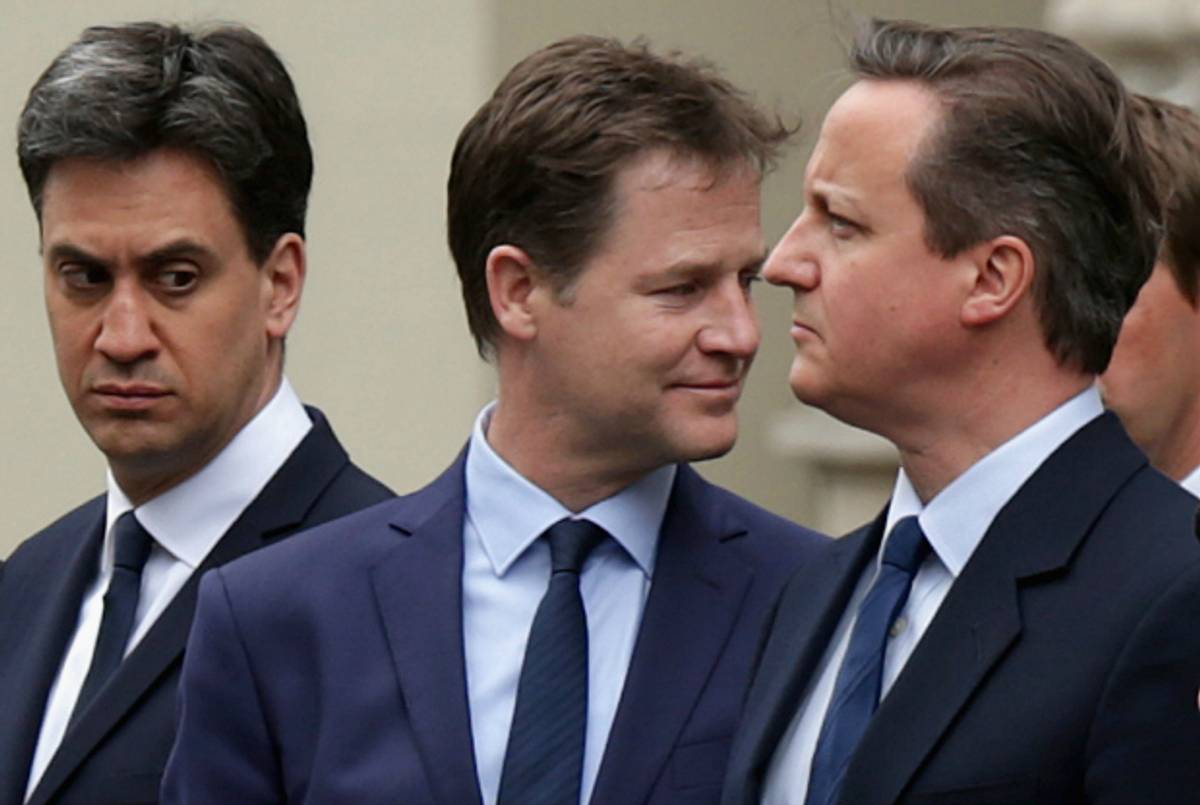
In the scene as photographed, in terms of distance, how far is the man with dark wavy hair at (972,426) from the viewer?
3967 millimetres

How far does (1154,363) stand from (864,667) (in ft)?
3.43

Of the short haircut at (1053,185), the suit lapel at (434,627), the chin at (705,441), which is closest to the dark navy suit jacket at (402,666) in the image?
the suit lapel at (434,627)

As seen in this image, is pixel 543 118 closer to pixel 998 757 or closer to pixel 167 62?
pixel 167 62

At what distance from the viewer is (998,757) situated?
3934 millimetres

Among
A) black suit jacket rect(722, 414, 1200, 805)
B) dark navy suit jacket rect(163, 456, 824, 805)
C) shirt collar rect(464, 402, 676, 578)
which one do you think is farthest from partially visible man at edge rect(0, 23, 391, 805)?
black suit jacket rect(722, 414, 1200, 805)

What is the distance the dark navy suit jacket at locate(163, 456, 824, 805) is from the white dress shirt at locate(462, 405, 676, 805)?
0.03 m

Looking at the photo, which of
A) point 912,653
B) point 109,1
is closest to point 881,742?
point 912,653

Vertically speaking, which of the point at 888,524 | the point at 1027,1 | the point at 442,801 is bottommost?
the point at 1027,1

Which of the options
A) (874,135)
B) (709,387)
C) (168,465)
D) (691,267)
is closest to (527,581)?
(709,387)

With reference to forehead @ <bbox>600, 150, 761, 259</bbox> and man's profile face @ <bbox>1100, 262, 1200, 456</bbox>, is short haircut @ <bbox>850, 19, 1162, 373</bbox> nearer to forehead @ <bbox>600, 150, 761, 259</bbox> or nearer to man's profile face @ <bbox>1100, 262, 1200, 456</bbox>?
forehead @ <bbox>600, 150, 761, 259</bbox>

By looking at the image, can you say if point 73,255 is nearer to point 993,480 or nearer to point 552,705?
point 552,705

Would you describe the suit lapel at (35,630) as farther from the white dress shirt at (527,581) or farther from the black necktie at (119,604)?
the white dress shirt at (527,581)

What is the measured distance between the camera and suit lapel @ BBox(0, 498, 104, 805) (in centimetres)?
497

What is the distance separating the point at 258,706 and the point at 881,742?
951mm
